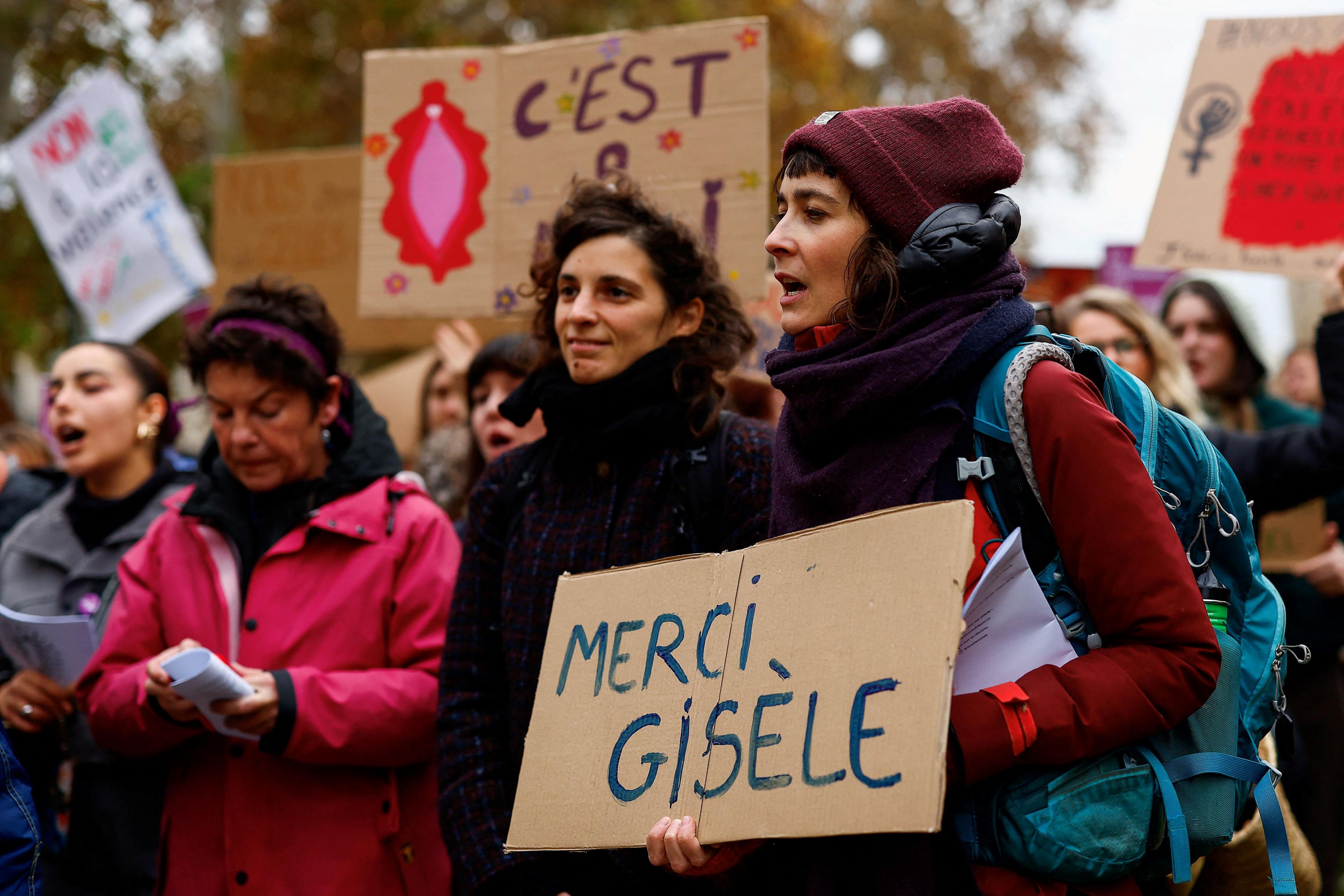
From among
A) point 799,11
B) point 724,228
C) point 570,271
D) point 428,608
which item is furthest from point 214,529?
point 799,11

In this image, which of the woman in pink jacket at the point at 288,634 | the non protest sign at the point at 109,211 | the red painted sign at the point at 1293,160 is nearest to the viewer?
the woman in pink jacket at the point at 288,634

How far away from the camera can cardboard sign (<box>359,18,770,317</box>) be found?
4.03m

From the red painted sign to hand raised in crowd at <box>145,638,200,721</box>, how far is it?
3.56 m

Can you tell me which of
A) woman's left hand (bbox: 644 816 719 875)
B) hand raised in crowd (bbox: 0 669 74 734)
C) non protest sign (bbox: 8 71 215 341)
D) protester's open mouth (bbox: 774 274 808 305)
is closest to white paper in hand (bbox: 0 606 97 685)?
hand raised in crowd (bbox: 0 669 74 734)

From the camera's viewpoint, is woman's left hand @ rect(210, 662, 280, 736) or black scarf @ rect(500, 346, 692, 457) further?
woman's left hand @ rect(210, 662, 280, 736)

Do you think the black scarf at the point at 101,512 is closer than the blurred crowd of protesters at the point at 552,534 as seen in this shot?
No

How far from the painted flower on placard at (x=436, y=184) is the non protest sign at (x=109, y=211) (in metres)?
1.76

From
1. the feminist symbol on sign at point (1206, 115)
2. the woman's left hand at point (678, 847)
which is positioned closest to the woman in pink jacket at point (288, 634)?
the woman's left hand at point (678, 847)

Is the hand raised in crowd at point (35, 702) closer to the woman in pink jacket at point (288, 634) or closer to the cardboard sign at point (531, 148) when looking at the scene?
the woman in pink jacket at point (288, 634)

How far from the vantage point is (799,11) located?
16453mm

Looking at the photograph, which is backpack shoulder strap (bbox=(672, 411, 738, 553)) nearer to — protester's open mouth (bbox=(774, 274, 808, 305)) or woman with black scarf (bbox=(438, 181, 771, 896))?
woman with black scarf (bbox=(438, 181, 771, 896))

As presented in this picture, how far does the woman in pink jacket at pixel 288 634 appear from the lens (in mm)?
2898

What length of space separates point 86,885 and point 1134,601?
2.69 metres

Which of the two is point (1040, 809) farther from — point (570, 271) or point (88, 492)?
point (88, 492)
